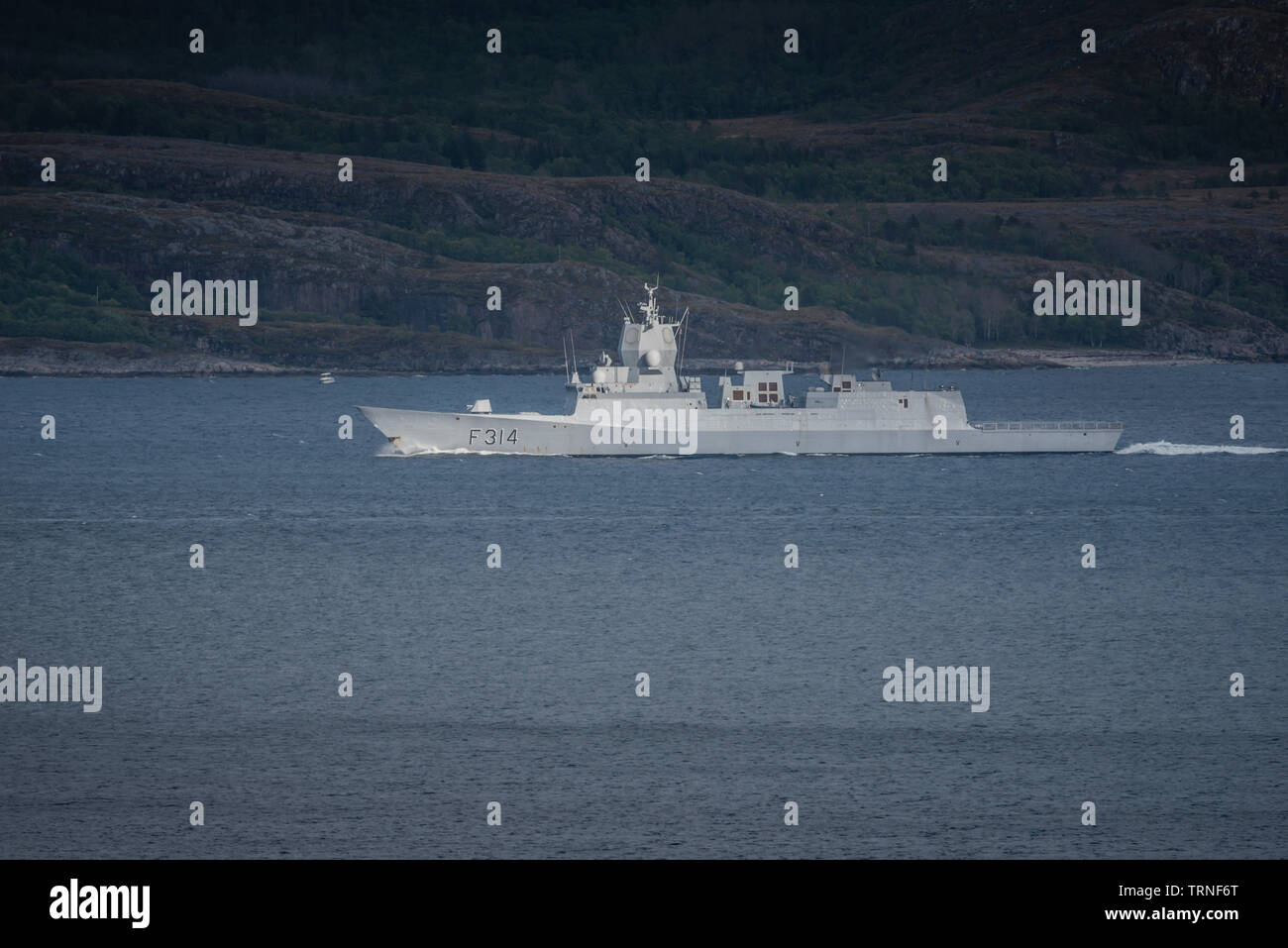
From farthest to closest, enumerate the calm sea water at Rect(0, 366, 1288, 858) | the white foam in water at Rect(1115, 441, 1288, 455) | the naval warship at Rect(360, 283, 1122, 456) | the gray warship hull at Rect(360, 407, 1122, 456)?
the white foam in water at Rect(1115, 441, 1288, 455) → the gray warship hull at Rect(360, 407, 1122, 456) → the naval warship at Rect(360, 283, 1122, 456) → the calm sea water at Rect(0, 366, 1288, 858)

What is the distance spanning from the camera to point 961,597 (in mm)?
57281

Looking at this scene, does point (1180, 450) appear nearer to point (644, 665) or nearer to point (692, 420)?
point (692, 420)

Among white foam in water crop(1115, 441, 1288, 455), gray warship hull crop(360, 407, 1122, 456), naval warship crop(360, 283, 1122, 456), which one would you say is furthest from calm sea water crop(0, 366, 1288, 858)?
white foam in water crop(1115, 441, 1288, 455)

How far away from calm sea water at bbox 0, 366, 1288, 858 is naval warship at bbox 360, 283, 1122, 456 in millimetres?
3946

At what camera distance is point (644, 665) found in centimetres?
4606

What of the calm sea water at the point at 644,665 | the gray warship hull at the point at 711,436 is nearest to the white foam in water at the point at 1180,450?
the gray warship hull at the point at 711,436

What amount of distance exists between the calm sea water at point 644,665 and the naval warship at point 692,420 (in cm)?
395

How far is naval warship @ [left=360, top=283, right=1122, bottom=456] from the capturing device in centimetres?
9500

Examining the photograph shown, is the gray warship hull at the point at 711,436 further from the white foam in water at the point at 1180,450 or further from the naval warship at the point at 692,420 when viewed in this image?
the white foam in water at the point at 1180,450

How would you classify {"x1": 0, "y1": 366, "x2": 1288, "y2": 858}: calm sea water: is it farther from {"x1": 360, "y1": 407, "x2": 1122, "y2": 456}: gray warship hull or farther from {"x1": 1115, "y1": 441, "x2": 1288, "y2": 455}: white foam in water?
{"x1": 1115, "y1": 441, "x2": 1288, "y2": 455}: white foam in water

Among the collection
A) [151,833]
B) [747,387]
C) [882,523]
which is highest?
[747,387]
